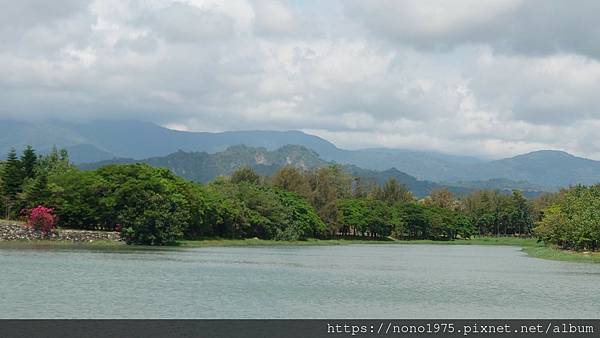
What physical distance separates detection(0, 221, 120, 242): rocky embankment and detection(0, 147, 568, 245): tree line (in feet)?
8.83

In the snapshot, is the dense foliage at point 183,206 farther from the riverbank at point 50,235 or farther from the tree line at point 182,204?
the riverbank at point 50,235

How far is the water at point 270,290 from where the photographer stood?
34188 mm

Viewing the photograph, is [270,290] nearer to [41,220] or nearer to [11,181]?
[41,220]

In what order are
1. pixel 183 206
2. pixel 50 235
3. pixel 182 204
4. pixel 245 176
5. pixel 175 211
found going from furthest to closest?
pixel 245 176 → pixel 183 206 → pixel 182 204 → pixel 175 211 → pixel 50 235

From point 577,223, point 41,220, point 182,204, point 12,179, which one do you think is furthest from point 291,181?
point 41,220

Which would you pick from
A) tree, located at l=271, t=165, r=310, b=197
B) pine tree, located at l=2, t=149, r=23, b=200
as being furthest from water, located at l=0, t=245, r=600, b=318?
tree, located at l=271, t=165, r=310, b=197

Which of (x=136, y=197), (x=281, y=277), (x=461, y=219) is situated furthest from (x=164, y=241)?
(x=461, y=219)

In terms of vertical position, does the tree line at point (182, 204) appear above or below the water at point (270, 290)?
above

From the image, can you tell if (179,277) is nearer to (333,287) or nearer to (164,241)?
(333,287)

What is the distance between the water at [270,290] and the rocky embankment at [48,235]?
18162 mm

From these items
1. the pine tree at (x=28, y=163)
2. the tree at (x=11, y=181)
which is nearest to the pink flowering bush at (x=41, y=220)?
the tree at (x=11, y=181)

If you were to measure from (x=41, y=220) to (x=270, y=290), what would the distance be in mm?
50598

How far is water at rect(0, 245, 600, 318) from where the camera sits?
34.2m

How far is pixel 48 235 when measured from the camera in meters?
85.7
